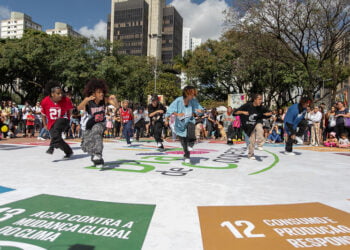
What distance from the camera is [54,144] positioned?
6680 millimetres

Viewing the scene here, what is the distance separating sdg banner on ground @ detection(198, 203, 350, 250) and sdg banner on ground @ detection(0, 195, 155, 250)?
682mm

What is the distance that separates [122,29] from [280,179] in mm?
115455

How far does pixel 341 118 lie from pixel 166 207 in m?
11.5

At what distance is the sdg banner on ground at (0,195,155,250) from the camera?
233 centimetres

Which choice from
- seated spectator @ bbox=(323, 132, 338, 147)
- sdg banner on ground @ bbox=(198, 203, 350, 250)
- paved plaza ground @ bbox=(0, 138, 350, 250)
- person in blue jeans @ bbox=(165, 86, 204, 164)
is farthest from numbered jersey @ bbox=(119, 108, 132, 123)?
seated spectator @ bbox=(323, 132, 338, 147)

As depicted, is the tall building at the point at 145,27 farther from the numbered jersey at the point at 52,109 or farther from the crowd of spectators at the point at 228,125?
the numbered jersey at the point at 52,109

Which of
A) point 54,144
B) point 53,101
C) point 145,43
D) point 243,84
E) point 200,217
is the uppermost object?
point 145,43

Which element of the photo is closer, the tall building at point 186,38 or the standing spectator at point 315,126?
the standing spectator at point 315,126

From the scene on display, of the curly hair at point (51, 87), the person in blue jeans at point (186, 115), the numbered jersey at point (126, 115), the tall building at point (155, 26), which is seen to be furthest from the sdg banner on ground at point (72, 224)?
the tall building at point (155, 26)

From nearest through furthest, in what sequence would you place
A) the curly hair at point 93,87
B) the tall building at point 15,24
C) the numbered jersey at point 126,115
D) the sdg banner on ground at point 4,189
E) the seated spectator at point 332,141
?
the sdg banner on ground at point 4,189 → the curly hair at point 93,87 → the numbered jersey at point 126,115 → the seated spectator at point 332,141 → the tall building at point 15,24

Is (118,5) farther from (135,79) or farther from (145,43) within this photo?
(135,79)

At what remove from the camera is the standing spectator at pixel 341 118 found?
1199 centimetres

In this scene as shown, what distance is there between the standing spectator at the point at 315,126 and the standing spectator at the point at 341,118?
3.96ft

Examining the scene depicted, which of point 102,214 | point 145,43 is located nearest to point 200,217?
point 102,214
